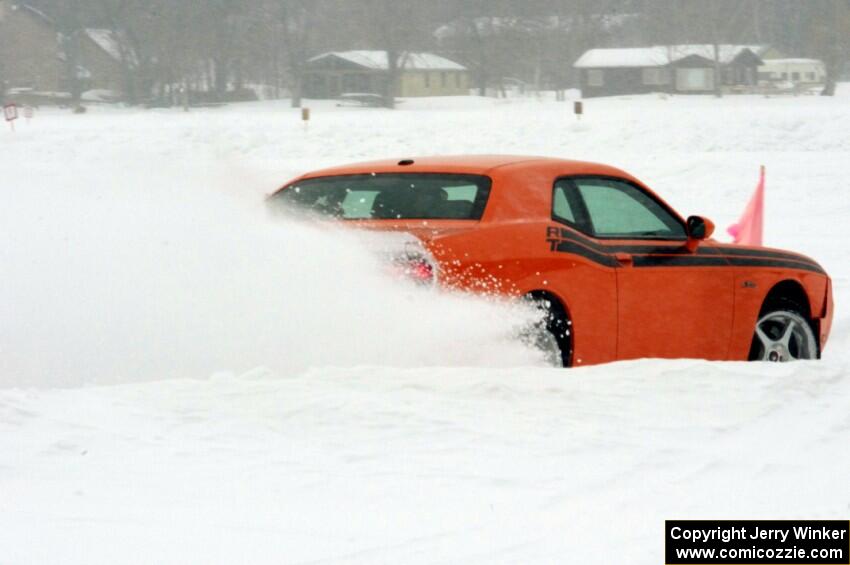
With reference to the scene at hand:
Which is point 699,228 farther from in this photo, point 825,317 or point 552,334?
point 825,317

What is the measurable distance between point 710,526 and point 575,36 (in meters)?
101

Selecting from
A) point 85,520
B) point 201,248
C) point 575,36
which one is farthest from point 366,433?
point 575,36

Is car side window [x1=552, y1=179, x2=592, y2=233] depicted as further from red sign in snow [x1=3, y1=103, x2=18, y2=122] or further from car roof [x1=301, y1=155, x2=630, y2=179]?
red sign in snow [x1=3, y1=103, x2=18, y2=122]

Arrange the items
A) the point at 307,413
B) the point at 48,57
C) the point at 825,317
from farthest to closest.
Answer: the point at 48,57 < the point at 825,317 < the point at 307,413

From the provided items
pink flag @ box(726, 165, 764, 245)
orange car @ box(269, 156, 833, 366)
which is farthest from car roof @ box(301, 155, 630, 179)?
pink flag @ box(726, 165, 764, 245)

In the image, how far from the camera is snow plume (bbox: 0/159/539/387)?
707 cm

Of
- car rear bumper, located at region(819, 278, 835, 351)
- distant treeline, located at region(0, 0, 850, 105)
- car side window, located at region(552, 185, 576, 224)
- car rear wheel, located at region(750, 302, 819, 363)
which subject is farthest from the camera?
distant treeline, located at region(0, 0, 850, 105)

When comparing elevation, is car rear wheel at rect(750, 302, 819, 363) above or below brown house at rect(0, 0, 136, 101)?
below

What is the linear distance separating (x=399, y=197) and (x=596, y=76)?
85.7 m

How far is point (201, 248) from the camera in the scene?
783cm

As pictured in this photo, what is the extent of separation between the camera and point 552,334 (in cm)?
730

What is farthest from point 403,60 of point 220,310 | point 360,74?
point 220,310

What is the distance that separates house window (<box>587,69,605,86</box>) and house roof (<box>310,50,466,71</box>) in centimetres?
1140

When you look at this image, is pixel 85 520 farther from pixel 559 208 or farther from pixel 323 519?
pixel 559 208
